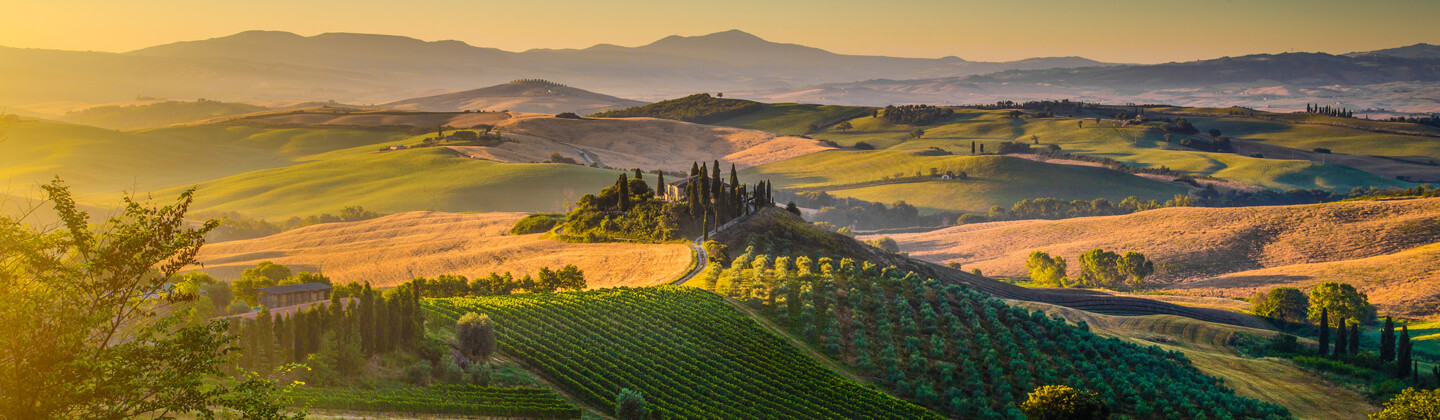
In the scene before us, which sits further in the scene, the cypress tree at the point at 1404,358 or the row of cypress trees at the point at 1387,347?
the row of cypress trees at the point at 1387,347

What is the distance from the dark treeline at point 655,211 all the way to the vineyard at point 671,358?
33280 millimetres

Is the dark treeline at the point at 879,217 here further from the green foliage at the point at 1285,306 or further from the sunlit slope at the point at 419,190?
the green foliage at the point at 1285,306

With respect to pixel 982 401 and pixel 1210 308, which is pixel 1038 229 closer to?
→ pixel 1210 308

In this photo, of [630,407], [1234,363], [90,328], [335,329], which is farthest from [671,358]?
[1234,363]

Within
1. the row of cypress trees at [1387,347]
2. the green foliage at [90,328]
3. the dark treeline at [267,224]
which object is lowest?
the row of cypress trees at [1387,347]

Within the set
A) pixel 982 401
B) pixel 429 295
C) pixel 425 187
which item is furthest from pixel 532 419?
pixel 425 187

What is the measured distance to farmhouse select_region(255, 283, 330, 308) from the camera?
197 feet

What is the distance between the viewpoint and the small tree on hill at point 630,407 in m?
42.4

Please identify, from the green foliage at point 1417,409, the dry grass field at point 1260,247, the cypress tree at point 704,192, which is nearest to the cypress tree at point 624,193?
the cypress tree at point 704,192

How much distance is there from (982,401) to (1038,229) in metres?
116

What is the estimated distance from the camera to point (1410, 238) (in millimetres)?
128125

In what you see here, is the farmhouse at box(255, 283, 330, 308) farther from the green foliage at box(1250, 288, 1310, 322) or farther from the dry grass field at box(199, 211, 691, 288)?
the green foliage at box(1250, 288, 1310, 322)

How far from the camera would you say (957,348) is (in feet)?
201

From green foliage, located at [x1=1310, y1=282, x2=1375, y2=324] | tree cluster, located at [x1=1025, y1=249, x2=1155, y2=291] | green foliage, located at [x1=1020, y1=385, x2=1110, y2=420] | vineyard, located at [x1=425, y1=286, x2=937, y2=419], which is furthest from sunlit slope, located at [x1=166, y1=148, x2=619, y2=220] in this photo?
green foliage, located at [x1=1020, y1=385, x2=1110, y2=420]
